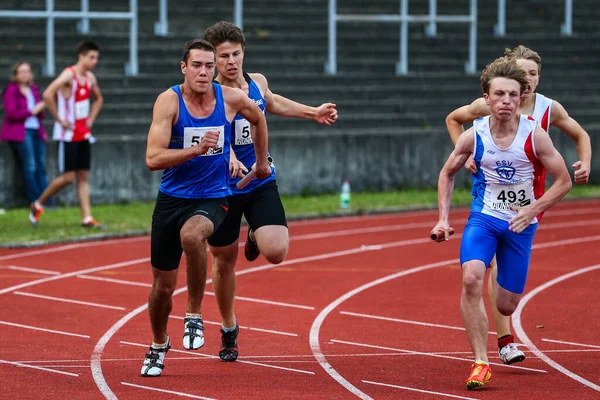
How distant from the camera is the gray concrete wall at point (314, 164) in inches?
687

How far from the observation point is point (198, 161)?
24.9 feet

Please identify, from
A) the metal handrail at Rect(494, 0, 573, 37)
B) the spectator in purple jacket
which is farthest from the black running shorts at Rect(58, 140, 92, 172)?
the metal handrail at Rect(494, 0, 573, 37)

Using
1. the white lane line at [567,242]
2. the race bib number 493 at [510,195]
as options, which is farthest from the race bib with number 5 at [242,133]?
the white lane line at [567,242]

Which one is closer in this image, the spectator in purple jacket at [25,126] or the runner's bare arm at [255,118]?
the runner's bare arm at [255,118]

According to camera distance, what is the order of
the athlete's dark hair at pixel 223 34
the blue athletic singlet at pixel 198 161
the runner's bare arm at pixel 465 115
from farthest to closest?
the runner's bare arm at pixel 465 115 → the athlete's dark hair at pixel 223 34 → the blue athletic singlet at pixel 198 161

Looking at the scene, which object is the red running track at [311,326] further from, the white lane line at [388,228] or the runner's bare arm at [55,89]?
the runner's bare arm at [55,89]

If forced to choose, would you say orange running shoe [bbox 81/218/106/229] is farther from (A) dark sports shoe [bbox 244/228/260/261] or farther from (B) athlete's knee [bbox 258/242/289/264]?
(B) athlete's knee [bbox 258/242/289/264]

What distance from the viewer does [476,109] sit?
27.8 ft

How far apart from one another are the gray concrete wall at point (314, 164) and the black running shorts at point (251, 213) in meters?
9.27

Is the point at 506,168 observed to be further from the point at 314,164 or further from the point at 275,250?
the point at 314,164

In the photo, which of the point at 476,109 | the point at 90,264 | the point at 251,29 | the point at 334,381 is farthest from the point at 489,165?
the point at 251,29

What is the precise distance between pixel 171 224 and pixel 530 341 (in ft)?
9.58

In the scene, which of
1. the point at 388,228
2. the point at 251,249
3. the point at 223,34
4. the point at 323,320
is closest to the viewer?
A: the point at 223,34

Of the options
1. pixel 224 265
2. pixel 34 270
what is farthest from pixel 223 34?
pixel 34 270
